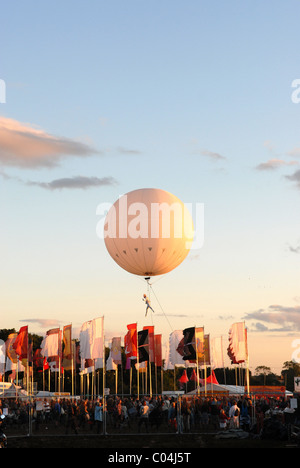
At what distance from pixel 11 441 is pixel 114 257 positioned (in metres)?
12.6

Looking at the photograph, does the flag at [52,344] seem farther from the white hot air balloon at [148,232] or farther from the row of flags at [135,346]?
the white hot air balloon at [148,232]

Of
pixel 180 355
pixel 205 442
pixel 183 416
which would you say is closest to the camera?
pixel 205 442

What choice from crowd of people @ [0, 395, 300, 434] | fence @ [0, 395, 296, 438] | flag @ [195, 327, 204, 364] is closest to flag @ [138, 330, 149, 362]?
flag @ [195, 327, 204, 364]

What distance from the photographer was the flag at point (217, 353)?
7006 centimetres

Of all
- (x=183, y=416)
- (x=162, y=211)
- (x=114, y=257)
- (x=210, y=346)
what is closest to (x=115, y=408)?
(x=183, y=416)

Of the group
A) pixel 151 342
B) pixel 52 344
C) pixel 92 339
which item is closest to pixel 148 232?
pixel 92 339

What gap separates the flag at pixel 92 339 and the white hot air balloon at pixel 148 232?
1091 cm

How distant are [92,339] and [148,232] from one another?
1682cm

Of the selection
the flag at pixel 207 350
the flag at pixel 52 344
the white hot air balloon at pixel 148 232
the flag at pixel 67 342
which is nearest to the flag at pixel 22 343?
the flag at pixel 67 342

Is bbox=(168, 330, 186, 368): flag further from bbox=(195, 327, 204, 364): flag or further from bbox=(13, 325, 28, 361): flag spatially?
bbox=(13, 325, 28, 361): flag

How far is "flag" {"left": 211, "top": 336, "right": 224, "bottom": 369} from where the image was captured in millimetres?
70062
